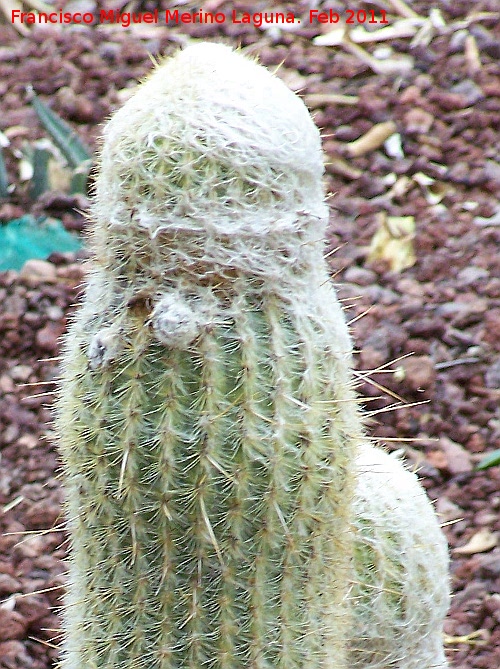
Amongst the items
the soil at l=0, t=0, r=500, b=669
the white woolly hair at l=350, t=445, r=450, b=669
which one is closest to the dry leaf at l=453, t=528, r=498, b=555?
the soil at l=0, t=0, r=500, b=669

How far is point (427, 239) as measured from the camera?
3.92 m

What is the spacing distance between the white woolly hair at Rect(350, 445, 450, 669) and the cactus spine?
349mm

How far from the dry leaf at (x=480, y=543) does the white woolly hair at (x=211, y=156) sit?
1686mm

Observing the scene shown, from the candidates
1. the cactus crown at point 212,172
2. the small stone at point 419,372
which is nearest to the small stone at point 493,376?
the small stone at point 419,372

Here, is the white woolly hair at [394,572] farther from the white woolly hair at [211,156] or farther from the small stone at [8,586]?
the small stone at [8,586]

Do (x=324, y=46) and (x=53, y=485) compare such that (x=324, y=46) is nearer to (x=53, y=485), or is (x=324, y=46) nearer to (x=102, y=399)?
(x=53, y=485)

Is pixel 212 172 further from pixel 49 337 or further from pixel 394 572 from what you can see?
pixel 49 337

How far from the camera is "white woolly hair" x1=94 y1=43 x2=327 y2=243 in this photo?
1.48 metres

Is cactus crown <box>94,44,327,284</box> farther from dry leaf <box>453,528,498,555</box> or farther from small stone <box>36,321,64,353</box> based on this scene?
small stone <box>36,321,64,353</box>

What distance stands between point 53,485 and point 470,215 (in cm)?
201

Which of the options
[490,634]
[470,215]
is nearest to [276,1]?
[470,215]

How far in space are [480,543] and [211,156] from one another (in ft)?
6.18

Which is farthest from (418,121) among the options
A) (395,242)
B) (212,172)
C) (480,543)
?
(212,172)

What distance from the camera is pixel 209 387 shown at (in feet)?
4.88
